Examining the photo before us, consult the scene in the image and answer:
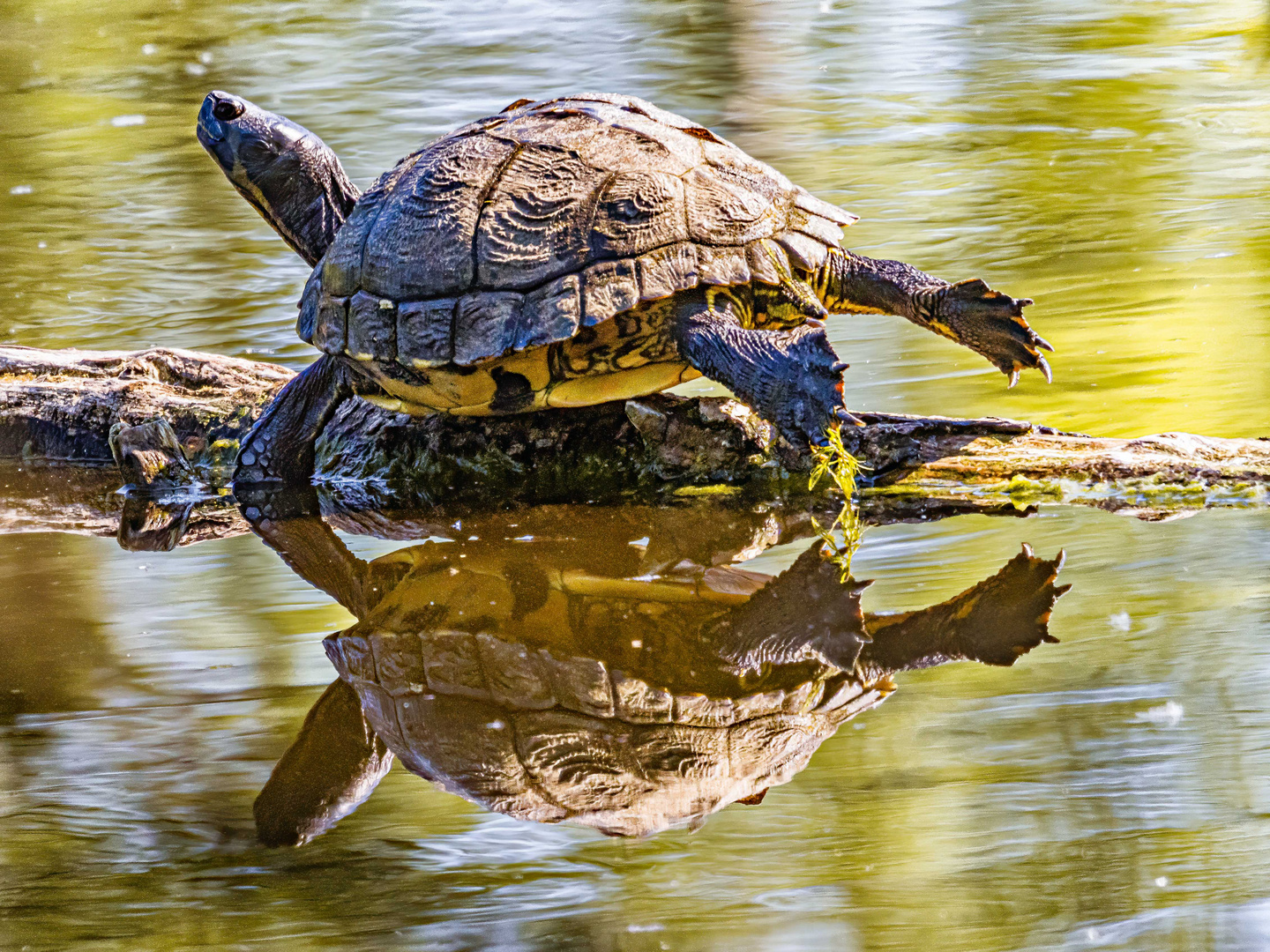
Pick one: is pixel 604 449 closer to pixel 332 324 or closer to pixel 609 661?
pixel 332 324

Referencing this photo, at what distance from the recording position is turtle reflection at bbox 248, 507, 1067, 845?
250 centimetres

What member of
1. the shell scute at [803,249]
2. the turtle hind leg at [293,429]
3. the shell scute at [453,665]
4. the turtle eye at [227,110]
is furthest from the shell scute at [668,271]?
the turtle eye at [227,110]

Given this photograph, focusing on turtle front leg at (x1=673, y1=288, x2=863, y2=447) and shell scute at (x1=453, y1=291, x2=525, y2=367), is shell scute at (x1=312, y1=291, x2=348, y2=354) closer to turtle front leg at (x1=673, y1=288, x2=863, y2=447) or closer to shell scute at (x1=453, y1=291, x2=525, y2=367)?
shell scute at (x1=453, y1=291, x2=525, y2=367)

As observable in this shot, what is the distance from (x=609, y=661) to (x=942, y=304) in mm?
1482

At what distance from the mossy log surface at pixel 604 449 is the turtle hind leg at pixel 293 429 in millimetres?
126

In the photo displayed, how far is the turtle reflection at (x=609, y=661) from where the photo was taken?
250cm

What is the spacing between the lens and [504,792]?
2484 millimetres

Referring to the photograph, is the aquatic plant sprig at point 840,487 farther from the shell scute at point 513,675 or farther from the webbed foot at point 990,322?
the shell scute at point 513,675

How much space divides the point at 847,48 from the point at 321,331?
9.72 metres

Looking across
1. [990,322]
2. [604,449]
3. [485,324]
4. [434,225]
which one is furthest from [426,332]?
[990,322]

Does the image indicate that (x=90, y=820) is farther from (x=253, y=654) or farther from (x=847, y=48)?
(x=847, y=48)

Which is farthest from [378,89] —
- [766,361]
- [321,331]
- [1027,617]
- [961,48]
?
[1027,617]

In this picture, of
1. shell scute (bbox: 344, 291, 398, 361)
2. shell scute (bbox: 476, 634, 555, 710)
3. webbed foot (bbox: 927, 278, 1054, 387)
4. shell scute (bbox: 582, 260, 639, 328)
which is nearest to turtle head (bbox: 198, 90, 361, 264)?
shell scute (bbox: 344, 291, 398, 361)

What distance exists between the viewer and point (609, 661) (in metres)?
2.98
